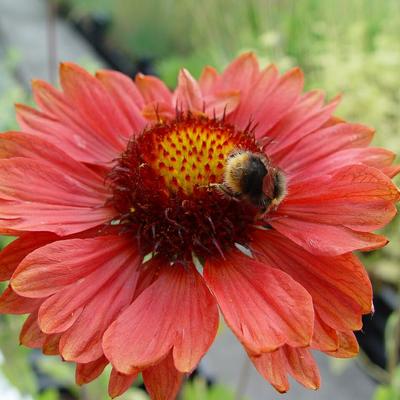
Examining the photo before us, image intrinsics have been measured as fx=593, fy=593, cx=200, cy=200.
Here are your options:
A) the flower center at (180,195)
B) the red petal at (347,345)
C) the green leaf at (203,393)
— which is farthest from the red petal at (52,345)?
the green leaf at (203,393)

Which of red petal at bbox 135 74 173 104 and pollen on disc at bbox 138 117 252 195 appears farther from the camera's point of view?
red petal at bbox 135 74 173 104

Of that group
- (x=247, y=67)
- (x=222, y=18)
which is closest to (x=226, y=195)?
(x=247, y=67)

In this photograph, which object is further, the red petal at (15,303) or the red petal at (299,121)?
the red petal at (299,121)

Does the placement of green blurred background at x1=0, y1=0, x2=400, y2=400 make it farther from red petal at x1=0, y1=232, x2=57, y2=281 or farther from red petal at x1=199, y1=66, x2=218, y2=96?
red petal at x1=199, y1=66, x2=218, y2=96

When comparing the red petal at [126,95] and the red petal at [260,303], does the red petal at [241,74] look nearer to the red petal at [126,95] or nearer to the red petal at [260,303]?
the red petal at [126,95]

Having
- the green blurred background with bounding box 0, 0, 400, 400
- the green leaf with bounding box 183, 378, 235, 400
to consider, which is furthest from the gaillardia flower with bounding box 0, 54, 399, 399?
the green leaf with bounding box 183, 378, 235, 400

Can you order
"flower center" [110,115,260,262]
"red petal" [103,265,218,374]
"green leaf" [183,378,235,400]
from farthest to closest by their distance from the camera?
1. "green leaf" [183,378,235,400]
2. "flower center" [110,115,260,262]
3. "red petal" [103,265,218,374]

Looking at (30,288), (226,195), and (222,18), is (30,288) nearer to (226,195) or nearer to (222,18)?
(226,195)
